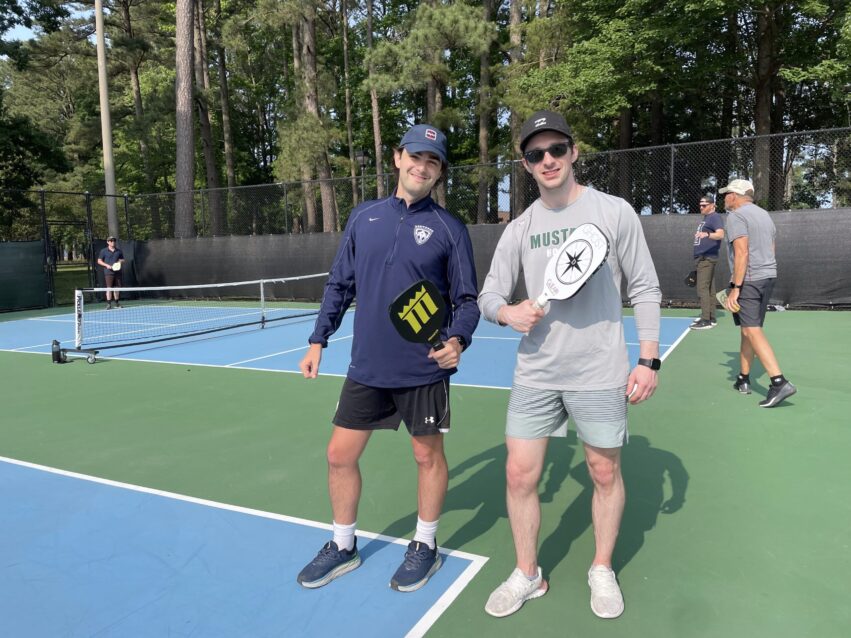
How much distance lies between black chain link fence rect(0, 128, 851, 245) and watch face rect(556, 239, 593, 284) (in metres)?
11.8

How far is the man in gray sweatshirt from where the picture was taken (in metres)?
2.40

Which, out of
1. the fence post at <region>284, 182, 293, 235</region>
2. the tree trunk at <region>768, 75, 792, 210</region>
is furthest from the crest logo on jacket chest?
the fence post at <region>284, 182, 293, 235</region>

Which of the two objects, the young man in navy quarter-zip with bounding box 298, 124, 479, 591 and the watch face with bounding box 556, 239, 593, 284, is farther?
the young man in navy quarter-zip with bounding box 298, 124, 479, 591

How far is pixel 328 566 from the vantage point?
2.77 meters

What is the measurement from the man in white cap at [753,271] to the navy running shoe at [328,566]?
411cm

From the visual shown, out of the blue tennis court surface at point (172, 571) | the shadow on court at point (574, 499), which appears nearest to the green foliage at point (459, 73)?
the shadow on court at point (574, 499)

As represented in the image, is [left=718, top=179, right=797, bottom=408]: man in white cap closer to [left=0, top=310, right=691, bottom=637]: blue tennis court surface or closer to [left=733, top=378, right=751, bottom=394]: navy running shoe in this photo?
[left=733, top=378, right=751, bottom=394]: navy running shoe

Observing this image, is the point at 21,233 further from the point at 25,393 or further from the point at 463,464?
the point at 463,464

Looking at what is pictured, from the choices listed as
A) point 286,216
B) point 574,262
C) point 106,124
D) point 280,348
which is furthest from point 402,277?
point 106,124

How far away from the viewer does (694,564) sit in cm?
285

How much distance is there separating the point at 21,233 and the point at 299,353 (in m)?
42.9

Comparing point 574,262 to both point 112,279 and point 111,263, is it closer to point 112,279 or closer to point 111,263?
point 111,263

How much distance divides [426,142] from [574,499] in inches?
86.4

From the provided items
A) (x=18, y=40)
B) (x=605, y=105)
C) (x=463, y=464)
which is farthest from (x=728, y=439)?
(x=18, y=40)
